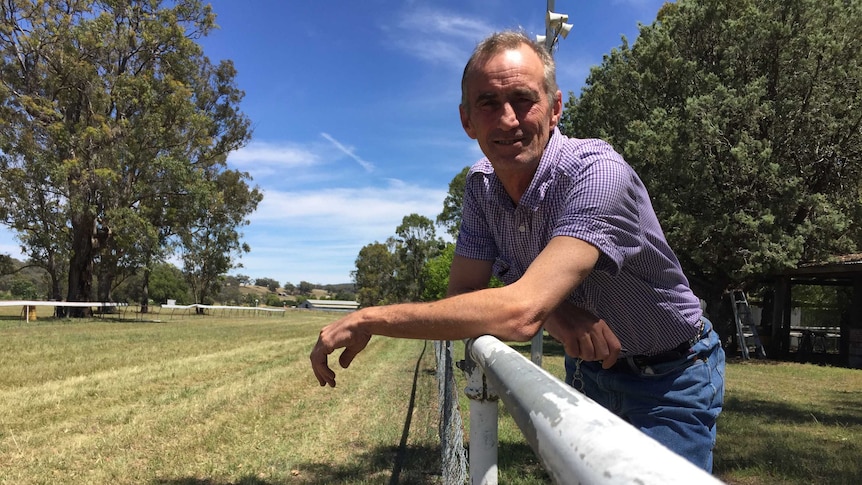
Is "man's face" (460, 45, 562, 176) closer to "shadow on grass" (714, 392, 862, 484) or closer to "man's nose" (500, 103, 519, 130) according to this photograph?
"man's nose" (500, 103, 519, 130)

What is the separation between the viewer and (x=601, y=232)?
142cm

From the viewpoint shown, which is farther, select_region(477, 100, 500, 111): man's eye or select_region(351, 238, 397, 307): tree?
select_region(351, 238, 397, 307): tree

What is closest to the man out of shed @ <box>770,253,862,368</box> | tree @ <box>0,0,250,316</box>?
shed @ <box>770,253,862,368</box>

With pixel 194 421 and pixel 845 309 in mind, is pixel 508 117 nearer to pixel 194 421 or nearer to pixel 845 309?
pixel 194 421

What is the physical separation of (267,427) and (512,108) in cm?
618

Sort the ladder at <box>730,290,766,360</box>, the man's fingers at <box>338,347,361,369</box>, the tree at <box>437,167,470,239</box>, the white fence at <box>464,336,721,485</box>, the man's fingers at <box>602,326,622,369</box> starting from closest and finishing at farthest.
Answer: the white fence at <box>464,336,721,485</box>, the man's fingers at <box>602,326,622,369</box>, the man's fingers at <box>338,347,361,369</box>, the ladder at <box>730,290,766,360</box>, the tree at <box>437,167,470,239</box>

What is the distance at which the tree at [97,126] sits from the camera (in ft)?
87.3

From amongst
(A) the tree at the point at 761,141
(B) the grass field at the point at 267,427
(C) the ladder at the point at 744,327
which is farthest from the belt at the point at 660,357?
(C) the ladder at the point at 744,327

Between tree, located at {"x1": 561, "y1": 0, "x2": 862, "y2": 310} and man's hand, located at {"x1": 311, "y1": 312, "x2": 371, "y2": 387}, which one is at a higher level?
tree, located at {"x1": 561, "y1": 0, "x2": 862, "y2": 310}

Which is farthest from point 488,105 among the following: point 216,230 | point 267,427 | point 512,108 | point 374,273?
point 374,273

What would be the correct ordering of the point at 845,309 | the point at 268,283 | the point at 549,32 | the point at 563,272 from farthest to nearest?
1. the point at 268,283
2. the point at 845,309
3. the point at 549,32
4. the point at 563,272

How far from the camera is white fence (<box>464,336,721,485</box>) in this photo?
48 centimetres

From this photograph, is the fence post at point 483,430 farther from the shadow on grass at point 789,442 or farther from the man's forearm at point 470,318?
the shadow on grass at point 789,442

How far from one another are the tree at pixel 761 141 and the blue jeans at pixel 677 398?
15.0 metres
